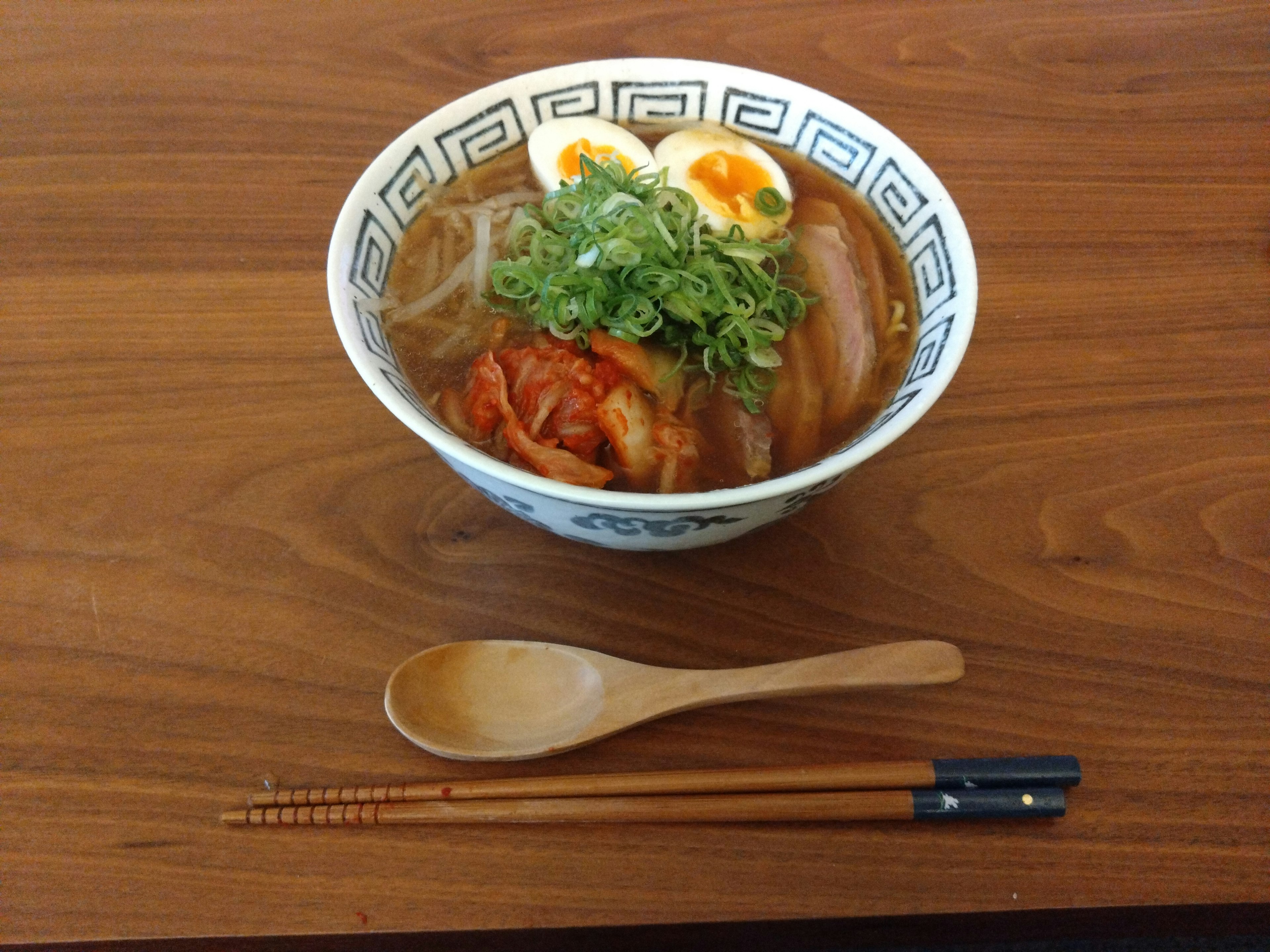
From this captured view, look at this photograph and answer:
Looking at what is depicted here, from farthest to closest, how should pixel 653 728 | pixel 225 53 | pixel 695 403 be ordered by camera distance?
pixel 225 53, pixel 695 403, pixel 653 728

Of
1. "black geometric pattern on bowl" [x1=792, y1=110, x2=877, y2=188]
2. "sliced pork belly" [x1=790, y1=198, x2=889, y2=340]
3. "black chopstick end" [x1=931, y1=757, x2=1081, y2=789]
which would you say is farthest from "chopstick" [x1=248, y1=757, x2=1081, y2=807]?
"black geometric pattern on bowl" [x1=792, y1=110, x2=877, y2=188]

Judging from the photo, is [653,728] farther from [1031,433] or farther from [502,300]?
[1031,433]

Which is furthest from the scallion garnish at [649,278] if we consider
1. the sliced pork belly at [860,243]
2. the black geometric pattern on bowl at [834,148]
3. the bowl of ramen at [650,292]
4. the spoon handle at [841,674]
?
the spoon handle at [841,674]

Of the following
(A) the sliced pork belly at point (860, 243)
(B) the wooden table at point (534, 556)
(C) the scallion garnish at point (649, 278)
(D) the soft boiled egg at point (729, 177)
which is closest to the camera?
(B) the wooden table at point (534, 556)

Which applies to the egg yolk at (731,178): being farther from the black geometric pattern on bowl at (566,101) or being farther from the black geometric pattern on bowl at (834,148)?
the black geometric pattern on bowl at (566,101)

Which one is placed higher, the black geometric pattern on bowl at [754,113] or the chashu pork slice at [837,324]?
the black geometric pattern on bowl at [754,113]

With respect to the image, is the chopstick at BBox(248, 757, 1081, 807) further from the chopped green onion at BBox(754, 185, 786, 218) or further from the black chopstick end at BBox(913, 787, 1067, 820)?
the chopped green onion at BBox(754, 185, 786, 218)

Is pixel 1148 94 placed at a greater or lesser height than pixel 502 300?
greater

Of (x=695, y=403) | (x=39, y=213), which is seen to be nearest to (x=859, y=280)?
(x=695, y=403)
